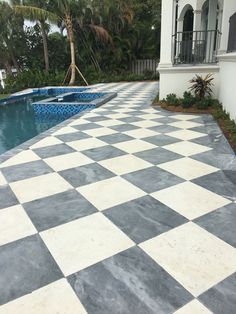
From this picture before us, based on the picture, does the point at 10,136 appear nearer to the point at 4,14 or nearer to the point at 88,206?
the point at 88,206

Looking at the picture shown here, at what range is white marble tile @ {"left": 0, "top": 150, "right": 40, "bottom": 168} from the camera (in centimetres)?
335

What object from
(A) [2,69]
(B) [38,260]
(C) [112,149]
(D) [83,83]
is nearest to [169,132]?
(C) [112,149]

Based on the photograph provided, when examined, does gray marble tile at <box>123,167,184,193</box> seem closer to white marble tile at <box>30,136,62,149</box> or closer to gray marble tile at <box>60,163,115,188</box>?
gray marble tile at <box>60,163,115,188</box>

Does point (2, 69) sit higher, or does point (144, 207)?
point (2, 69)

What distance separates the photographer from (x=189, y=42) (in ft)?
24.0

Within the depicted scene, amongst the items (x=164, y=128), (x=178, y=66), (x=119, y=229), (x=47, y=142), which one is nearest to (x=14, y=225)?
(x=119, y=229)

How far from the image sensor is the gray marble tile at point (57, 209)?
2152mm

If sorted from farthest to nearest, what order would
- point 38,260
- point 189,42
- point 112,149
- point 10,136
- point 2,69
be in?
point 2,69 < point 189,42 < point 10,136 < point 112,149 < point 38,260

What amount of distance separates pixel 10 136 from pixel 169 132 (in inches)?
140

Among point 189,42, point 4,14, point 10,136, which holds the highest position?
point 4,14

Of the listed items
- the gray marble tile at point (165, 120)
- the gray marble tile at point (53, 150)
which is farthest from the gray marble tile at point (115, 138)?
the gray marble tile at point (165, 120)

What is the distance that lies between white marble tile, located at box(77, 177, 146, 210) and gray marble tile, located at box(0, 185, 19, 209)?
23.7 inches

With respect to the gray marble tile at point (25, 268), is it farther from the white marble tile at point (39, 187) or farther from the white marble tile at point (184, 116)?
the white marble tile at point (184, 116)

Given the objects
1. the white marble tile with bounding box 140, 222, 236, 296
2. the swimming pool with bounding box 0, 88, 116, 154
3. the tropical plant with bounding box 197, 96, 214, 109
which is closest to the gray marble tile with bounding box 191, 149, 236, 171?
the white marble tile with bounding box 140, 222, 236, 296
